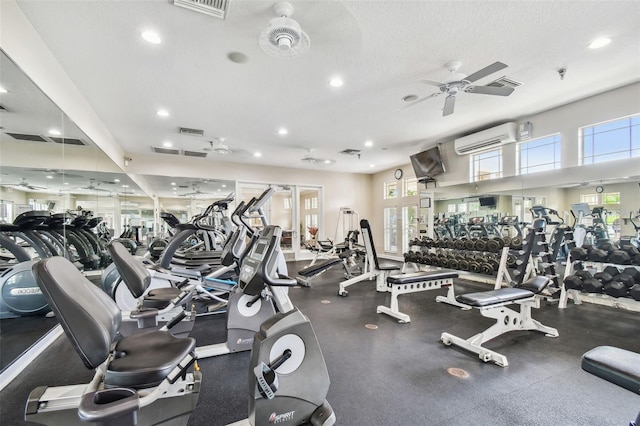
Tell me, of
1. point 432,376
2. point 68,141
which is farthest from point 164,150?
point 432,376

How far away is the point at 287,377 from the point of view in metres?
1.47

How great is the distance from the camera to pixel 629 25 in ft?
8.52

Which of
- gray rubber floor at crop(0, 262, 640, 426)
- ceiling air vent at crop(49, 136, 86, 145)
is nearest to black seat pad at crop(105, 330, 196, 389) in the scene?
gray rubber floor at crop(0, 262, 640, 426)

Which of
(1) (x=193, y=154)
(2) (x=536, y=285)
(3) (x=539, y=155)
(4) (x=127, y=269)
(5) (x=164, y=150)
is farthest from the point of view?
(1) (x=193, y=154)

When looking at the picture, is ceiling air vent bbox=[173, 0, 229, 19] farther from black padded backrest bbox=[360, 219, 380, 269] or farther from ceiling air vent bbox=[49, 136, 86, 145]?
black padded backrest bbox=[360, 219, 380, 269]

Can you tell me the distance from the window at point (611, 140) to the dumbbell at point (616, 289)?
6.14 ft

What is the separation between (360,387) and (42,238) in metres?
3.71

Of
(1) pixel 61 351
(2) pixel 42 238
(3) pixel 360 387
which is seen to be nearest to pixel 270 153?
(2) pixel 42 238

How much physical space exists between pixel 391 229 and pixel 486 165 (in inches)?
156

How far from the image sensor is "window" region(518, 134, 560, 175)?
4707 millimetres

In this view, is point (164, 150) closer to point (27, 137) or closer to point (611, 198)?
point (27, 137)

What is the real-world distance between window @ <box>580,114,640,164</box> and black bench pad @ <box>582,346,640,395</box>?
434 cm

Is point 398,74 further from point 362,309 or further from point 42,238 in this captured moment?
point 42,238

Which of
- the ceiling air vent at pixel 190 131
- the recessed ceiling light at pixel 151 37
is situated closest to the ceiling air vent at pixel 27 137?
the recessed ceiling light at pixel 151 37
